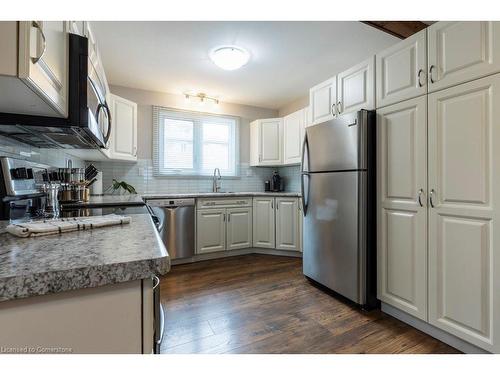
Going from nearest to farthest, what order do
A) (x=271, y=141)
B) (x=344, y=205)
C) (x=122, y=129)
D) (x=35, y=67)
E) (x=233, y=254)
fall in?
(x=35, y=67), (x=344, y=205), (x=122, y=129), (x=233, y=254), (x=271, y=141)

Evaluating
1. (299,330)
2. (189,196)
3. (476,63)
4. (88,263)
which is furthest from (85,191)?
(476,63)

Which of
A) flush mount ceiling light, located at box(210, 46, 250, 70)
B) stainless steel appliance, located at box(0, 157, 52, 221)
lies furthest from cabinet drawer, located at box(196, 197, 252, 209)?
stainless steel appliance, located at box(0, 157, 52, 221)

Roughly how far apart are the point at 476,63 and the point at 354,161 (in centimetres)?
87

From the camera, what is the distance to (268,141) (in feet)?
13.1

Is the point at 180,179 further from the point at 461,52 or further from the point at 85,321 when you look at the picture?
the point at 85,321

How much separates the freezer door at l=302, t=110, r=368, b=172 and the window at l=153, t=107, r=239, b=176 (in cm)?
188

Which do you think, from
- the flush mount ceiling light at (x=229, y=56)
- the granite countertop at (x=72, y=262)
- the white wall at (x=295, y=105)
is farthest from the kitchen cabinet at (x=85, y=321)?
the white wall at (x=295, y=105)

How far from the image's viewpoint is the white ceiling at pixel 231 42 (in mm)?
2160

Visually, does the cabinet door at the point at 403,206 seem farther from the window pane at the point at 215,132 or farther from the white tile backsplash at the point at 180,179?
the window pane at the point at 215,132

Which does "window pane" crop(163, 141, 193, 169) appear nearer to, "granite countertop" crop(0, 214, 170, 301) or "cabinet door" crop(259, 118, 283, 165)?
"cabinet door" crop(259, 118, 283, 165)

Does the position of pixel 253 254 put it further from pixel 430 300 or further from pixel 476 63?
pixel 476 63

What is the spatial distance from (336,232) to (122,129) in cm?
264

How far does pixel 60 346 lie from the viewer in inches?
17.9

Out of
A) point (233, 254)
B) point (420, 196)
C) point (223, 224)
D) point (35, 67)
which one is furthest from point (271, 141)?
point (35, 67)
